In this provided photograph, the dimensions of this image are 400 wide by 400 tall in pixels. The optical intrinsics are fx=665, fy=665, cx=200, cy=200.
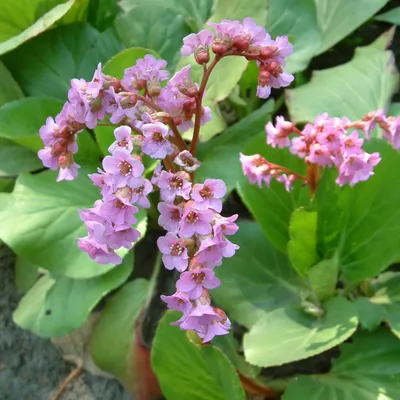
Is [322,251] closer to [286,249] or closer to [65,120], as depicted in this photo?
[286,249]

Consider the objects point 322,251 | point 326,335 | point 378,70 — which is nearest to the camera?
point 326,335

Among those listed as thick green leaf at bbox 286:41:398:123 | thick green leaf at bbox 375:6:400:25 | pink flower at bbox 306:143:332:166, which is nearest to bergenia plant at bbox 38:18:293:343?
pink flower at bbox 306:143:332:166

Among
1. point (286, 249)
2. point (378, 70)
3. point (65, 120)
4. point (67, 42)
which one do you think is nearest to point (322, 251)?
point (286, 249)

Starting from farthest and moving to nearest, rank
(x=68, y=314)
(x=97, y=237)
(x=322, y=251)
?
(x=68, y=314) < (x=322, y=251) < (x=97, y=237)

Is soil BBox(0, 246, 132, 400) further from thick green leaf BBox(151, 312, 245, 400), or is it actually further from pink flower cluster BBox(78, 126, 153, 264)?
pink flower cluster BBox(78, 126, 153, 264)

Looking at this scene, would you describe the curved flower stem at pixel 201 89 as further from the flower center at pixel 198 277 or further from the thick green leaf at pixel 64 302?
the thick green leaf at pixel 64 302

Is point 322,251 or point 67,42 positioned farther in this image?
point 67,42
